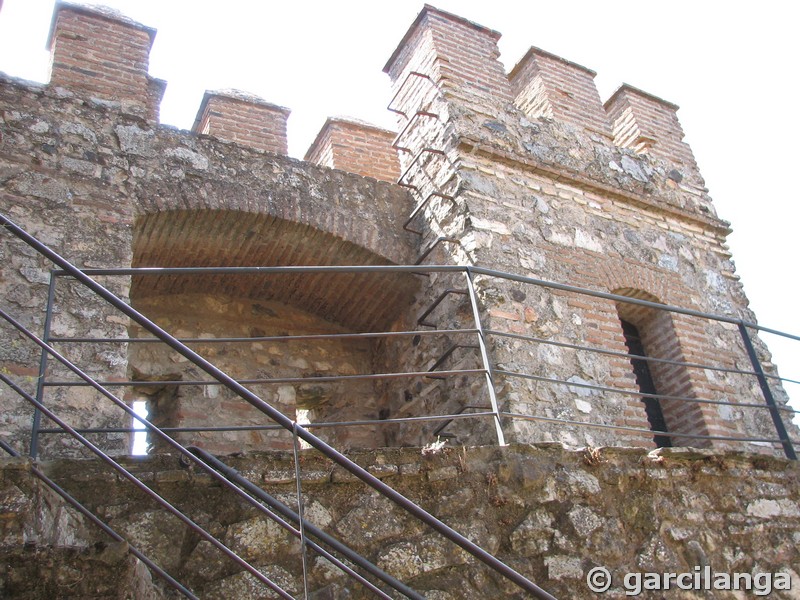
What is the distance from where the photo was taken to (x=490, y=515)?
11.1ft

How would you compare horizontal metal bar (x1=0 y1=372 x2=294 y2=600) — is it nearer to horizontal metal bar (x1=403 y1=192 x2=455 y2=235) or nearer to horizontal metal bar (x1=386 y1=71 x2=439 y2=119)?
horizontal metal bar (x1=403 y1=192 x2=455 y2=235)

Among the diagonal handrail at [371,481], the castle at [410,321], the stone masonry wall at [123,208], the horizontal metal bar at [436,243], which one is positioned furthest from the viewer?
the horizontal metal bar at [436,243]

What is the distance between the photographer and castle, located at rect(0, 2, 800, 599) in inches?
127

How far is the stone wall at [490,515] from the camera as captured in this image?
2926mm

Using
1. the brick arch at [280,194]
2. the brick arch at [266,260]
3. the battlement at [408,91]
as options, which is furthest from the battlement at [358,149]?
the brick arch at [266,260]

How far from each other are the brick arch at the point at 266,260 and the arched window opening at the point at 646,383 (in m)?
1.90

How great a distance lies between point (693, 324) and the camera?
6.49m

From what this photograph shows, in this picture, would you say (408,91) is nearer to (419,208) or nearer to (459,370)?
(419,208)

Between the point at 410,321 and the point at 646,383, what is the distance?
1.98 m

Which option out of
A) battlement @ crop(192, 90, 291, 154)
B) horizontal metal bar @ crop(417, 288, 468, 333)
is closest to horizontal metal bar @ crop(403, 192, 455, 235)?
horizontal metal bar @ crop(417, 288, 468, 333)

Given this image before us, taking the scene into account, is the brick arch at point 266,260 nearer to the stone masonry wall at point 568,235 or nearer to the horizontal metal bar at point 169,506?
the stone masonry wall at point 568,235

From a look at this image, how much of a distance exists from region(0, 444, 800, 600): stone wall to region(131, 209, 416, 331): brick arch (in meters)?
2.69

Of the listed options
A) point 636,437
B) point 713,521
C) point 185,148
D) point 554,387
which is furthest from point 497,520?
point 185,148

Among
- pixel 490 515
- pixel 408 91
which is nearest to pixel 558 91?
pixel 408 91
